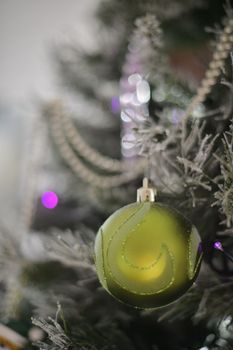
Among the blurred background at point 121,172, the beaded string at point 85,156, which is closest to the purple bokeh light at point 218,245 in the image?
the blurred background at point 121,172

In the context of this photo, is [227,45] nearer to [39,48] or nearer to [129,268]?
[129,268]

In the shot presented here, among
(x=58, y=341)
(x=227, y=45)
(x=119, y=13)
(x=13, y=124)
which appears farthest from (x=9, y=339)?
(x=13, y=124)

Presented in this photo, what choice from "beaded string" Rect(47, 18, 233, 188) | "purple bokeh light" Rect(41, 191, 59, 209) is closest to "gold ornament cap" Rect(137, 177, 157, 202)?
"beaded string" Rect(47, 18, 233, 188)

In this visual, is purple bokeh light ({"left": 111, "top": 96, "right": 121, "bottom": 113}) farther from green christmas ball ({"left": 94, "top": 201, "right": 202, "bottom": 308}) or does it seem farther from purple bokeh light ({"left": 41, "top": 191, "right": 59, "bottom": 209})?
green christmas ball ({"left": 94, "top": 201, "right": 202, "bottom": 308})

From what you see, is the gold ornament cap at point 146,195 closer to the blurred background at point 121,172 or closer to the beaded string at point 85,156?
the blurred background at point 121,172

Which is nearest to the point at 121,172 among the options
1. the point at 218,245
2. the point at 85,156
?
the point at 85,156

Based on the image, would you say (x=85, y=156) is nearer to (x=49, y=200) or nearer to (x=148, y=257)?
(x=49, y=200)
